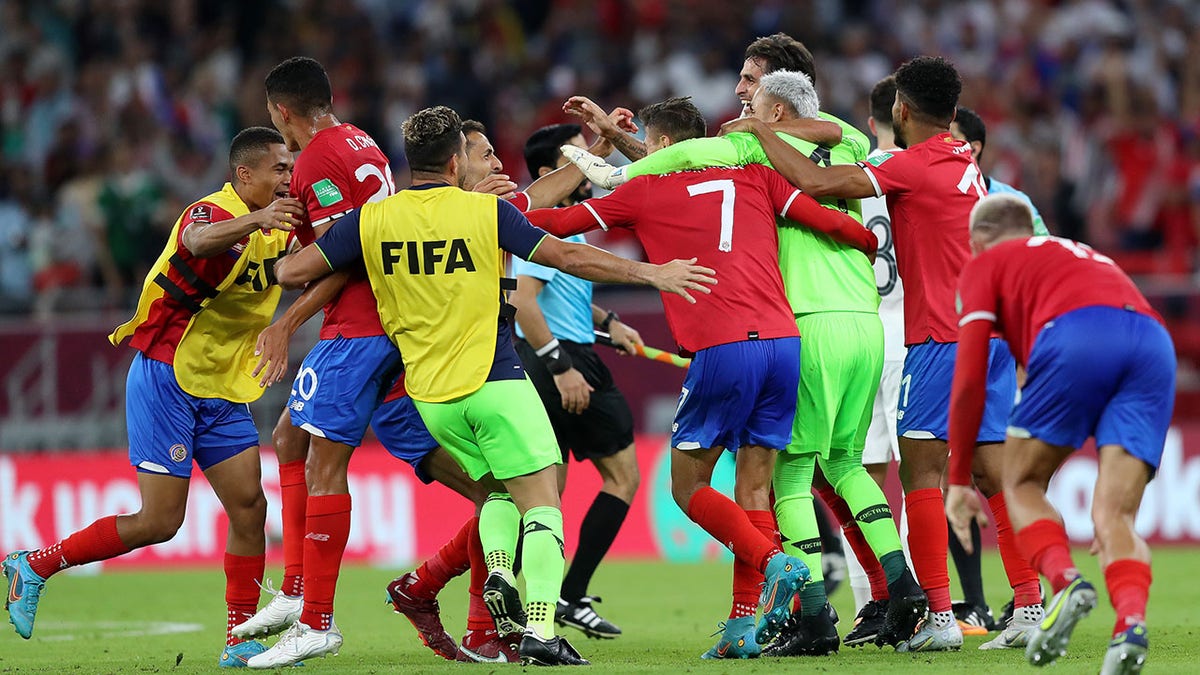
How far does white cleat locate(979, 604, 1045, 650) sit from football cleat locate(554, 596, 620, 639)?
2.26m

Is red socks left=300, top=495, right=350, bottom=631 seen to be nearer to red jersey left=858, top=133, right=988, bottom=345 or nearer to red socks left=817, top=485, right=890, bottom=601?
red socks left=817, top=485, right=890, bottom=601

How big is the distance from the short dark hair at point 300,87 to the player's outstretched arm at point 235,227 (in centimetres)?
58

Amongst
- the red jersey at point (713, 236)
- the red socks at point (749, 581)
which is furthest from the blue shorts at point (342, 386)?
the red socks at point (749, 581)

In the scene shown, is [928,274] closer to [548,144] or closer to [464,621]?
[548,144]

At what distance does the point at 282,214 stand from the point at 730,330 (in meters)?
2.18

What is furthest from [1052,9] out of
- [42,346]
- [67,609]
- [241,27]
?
[67,609]

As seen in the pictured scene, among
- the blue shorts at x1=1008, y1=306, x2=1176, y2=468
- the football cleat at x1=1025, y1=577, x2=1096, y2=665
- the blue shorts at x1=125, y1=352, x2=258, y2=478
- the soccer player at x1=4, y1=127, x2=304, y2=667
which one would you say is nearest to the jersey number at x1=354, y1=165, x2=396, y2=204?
the soccer player at x1=4, y1=127, x2=304, y2=667

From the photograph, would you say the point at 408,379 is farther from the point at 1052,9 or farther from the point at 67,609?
the point at 1052,9

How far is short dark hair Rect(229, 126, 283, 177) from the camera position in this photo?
823 cm

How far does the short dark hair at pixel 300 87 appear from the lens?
7867 mm

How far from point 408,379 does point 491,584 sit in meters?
1.03

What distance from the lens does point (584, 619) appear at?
9258 millimetres

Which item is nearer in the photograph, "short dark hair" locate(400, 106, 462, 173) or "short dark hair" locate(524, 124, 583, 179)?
"short dark hair" locate(400, 106, 462, 173)

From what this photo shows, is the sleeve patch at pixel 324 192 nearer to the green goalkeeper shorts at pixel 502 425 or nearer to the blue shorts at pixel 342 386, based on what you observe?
the blue shorts at pixel 342 386
